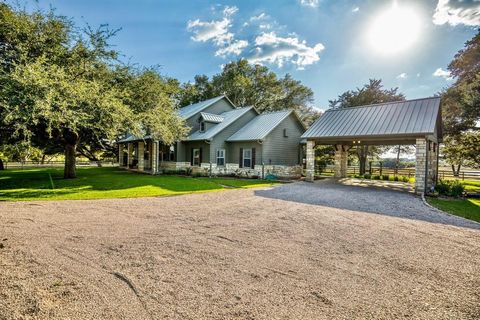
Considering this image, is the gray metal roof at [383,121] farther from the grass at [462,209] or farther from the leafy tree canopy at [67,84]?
the leafy tree canopy at [67,84]

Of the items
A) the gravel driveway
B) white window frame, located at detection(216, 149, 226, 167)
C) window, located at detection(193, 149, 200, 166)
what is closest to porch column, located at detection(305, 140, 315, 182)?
white window frame, located at detection(216, 149, 226, 167)

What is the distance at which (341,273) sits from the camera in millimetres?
4027

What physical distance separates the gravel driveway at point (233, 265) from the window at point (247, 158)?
1289 centimetres

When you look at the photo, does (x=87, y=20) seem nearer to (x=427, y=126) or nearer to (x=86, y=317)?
(x=86, y=317)

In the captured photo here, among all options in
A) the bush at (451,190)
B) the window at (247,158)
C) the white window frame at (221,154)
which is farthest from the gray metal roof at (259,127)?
the bush at (451,190)

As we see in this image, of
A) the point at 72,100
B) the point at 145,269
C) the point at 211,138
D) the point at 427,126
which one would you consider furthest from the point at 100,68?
the point at 427,126

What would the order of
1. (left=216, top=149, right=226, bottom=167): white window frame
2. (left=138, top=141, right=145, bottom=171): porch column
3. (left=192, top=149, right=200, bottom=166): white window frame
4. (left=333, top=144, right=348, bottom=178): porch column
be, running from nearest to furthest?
(left=333, top=144, right=348, bottom=178): porch column, (left=216, top=149, right=226, bottom=167): white window frame, (left=192, top=149, right=200, bottom=166): white window frame, (left=138, top=141, right=145, bottom=171): porch column

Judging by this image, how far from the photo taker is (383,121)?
14.8m

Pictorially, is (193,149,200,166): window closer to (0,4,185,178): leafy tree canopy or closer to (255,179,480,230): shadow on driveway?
(0,4,185,178): leafy tree canopy

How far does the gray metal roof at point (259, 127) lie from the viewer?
795 inches

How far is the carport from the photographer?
41.7 feet

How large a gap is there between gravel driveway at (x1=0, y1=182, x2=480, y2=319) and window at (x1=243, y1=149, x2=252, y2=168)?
12886 mm

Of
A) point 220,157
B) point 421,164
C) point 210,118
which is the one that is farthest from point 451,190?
point 210,118

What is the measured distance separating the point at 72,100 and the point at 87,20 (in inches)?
241
